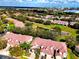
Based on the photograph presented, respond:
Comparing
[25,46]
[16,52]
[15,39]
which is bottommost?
[15,39]

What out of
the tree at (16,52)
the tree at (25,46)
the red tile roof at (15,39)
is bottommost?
the red tile roof at (15,39)

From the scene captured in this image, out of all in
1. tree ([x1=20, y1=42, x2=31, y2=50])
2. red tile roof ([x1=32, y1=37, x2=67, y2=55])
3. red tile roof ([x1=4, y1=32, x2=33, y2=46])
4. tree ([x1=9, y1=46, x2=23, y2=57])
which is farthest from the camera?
red tile roof ([x1=4, y1=32, x2=33, y2=46])

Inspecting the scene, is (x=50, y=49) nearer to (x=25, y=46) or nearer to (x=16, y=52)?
(x=25, y=46)

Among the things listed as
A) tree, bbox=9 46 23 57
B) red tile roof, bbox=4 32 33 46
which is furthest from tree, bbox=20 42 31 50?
tree, bbox=9 46 23 57

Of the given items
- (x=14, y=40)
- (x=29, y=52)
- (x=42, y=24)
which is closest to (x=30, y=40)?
(x=14, y=40)

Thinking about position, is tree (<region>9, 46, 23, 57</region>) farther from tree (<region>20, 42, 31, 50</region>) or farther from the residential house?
the residential house

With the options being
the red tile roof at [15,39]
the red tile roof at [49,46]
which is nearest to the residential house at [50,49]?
the red tile roof at [49,46]

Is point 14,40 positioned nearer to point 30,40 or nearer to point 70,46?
point 30,40

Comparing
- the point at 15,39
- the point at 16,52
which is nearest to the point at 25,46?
the point at 16,52

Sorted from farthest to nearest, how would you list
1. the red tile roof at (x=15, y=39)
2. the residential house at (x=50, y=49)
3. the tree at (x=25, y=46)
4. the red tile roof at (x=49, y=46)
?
1. the red tile roof at (x=15, y=39)
2. the tree at (x=25, y=46)
3. the red tile roof at (x=49, y=46)
4. the residential house at (x=50, y=49)

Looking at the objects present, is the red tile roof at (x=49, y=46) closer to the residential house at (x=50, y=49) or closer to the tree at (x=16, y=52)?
the residential house at (x=50, y=49)

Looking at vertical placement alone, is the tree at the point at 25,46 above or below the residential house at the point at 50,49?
above

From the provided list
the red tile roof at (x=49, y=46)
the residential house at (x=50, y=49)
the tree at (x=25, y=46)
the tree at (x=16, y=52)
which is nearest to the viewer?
the tree at (x=16, y=52)

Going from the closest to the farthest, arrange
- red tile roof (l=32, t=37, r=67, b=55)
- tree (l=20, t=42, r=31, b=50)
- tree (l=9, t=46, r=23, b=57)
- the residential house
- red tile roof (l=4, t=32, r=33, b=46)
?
tree (l=9, t=46, r=23, b=57)
the residential house
red tile roof (l=32, t=37, r=67, b=55)
tree (l=20, t=42, r=31, b=50)
red tile roof (l=4, t=32, r=33, b=46)
